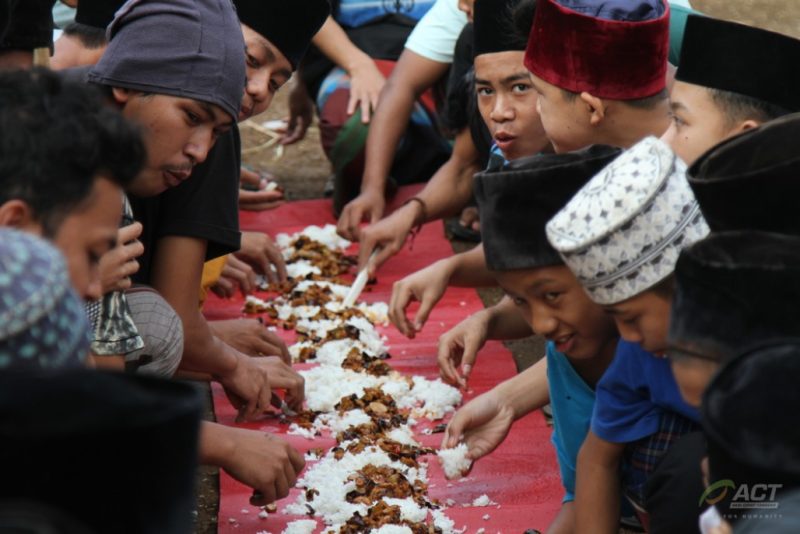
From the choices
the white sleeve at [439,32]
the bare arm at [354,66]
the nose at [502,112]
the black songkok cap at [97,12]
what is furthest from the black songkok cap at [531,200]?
the bare arm at [354,66]

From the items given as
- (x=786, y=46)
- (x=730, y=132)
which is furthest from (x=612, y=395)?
(x=786, y=46)

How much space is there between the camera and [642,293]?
2531mm

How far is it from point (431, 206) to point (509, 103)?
849 mm

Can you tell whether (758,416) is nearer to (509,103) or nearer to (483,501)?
(483,501)

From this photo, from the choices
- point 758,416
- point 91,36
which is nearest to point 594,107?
point 758,416

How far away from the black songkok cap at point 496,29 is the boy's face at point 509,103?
3 centimetres

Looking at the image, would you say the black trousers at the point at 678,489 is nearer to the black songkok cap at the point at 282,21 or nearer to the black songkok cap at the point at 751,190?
the black songkok cap at the point at 751,190

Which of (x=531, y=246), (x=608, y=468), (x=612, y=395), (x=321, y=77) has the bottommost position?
(x=321, y=77)

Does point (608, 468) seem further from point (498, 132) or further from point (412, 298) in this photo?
point (498, 132)

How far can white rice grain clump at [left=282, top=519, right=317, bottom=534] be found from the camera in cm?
304

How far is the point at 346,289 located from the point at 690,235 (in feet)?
7.51

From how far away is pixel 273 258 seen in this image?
469cm

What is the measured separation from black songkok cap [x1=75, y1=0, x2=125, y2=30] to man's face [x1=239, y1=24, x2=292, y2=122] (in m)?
0.57

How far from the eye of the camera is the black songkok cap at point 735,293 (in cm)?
207
